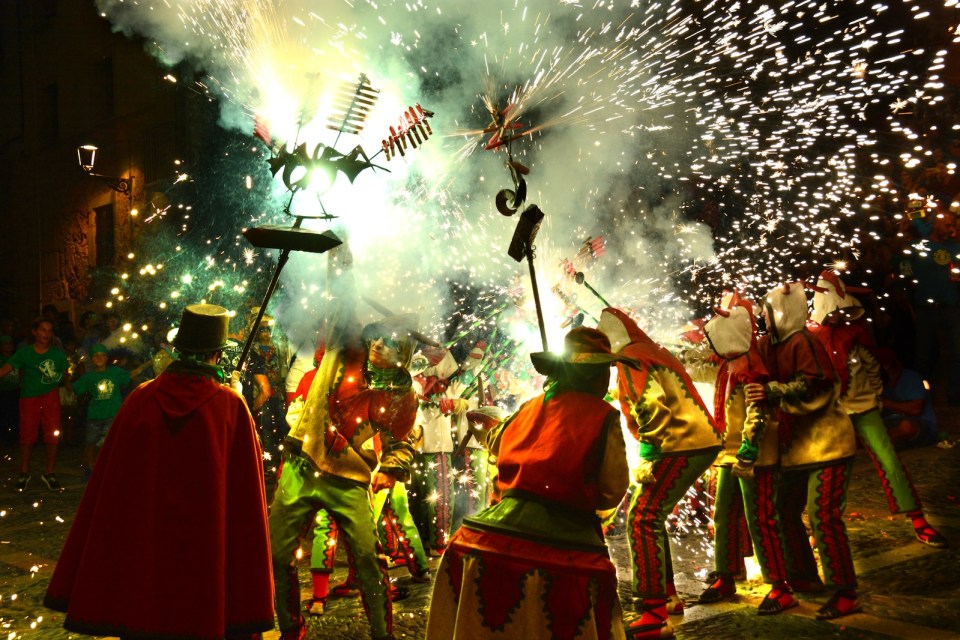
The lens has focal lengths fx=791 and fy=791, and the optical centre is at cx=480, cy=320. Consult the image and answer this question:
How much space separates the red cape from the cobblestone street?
0.10 m

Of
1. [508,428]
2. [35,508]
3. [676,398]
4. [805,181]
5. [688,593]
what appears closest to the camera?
[508,428]

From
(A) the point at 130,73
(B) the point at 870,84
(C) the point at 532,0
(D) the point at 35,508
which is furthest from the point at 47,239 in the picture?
(B) the point at 870,84

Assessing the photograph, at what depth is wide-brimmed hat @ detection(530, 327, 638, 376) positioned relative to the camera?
3.60 metres

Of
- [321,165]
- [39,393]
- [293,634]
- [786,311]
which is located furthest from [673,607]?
[39,393]

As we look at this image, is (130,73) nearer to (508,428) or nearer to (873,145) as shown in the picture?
(873,145)

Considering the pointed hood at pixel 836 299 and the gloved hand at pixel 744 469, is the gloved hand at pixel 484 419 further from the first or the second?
the pointed hood at pixel 836 299

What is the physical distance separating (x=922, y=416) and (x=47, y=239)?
71.2 ft

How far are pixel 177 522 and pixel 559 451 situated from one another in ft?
5.59

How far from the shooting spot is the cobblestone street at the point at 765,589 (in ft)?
16.1

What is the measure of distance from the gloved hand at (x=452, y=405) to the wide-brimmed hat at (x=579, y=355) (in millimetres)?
4551

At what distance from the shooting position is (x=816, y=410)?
5.32 meters

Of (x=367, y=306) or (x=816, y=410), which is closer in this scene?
(x=816, y=410)

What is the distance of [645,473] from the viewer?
16.8 feet

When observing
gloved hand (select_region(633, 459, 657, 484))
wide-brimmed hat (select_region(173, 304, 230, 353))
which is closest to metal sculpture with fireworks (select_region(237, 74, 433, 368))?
wide-brimmed hat (select_region(173, 304, 230, 353))
